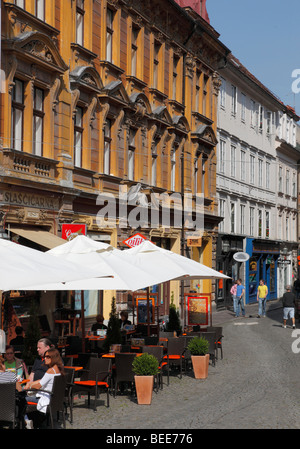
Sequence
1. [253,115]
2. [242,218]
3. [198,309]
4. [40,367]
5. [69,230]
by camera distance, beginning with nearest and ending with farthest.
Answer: [40,367]
[69,230]
[198,309]
[242,218]
[253,115]

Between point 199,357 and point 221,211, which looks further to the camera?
point 221,211

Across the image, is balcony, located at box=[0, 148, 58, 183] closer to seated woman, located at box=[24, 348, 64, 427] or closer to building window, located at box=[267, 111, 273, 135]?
seated woman, located at box=[24, 348, 64, 427]

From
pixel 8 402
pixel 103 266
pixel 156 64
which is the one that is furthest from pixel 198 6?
pixel 8 402

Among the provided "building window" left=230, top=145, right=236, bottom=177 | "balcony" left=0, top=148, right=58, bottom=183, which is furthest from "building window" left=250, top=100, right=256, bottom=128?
"balcony" left=0, top=148, right=58, bottom=183

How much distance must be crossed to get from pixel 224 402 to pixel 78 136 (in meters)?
13.0

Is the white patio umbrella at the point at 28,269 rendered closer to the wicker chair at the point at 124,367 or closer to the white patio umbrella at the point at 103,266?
the white patio umbrella at the point at 103,266

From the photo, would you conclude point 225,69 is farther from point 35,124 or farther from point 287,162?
point 35,124

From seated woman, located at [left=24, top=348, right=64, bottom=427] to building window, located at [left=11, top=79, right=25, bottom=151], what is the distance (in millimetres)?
10367

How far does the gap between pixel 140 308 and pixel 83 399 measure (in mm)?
11688

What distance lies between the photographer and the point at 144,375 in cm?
1302

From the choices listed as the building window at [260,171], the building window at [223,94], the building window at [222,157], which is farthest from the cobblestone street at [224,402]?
the building window at [260,171]

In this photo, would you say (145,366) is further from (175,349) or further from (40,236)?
(40,236)
